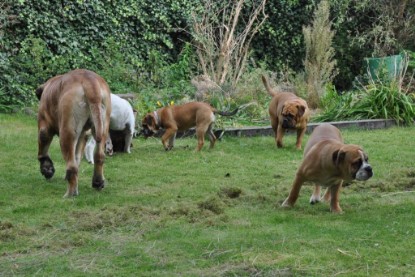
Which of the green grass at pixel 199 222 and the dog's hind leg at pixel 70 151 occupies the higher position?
the dog's hind leg at pixel 70 151

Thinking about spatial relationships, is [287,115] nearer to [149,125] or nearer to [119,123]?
[149,125]

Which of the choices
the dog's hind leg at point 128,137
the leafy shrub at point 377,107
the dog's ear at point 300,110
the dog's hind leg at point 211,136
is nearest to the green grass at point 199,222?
the dog's hind leg at point 128,137

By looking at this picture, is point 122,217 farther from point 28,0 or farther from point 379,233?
point 28,0

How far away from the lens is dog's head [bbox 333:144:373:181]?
7.96m

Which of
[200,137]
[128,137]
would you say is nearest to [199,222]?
[128,137]

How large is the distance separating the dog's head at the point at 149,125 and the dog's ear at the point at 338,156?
6.03 metres

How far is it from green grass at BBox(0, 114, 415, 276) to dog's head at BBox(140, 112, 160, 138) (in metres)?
1.48

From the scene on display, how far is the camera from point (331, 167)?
820cm

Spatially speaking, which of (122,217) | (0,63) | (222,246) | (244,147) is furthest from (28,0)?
(222,246)

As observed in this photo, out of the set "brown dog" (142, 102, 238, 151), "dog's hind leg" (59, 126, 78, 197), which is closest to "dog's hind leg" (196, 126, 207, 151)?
"brown dog" (142, 102, 238, 151)

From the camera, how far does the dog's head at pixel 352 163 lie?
7.96m

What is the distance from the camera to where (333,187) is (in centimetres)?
849

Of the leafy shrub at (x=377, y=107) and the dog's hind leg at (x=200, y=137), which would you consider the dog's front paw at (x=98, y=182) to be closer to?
the dog's hind leg at (x=200, y=137)

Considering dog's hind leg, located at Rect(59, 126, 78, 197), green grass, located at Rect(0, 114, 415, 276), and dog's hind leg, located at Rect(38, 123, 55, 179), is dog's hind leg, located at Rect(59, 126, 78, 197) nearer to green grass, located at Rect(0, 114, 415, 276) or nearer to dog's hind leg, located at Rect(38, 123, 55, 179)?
green grass, located at Rect(0, 114, 415, 276)
